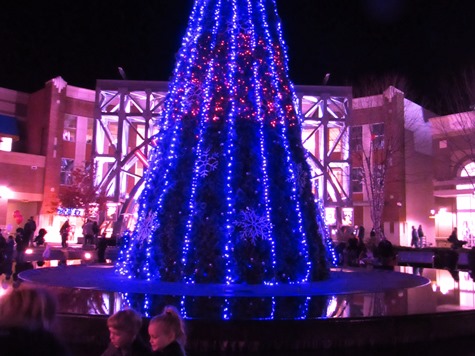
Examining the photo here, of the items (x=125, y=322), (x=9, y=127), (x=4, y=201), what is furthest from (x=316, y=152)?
(x=125, y=322)

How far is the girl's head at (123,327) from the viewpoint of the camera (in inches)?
114

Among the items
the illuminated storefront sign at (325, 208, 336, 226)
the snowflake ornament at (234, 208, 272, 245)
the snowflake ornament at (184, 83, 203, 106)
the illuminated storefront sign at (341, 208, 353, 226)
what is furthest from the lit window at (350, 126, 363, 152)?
the snowflake ornament at (234, 208, 272, 245)

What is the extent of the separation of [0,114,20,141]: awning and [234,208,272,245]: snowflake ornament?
3493 cm

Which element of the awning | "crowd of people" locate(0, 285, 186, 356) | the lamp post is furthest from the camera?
the awning

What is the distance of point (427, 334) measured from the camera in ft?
19.5

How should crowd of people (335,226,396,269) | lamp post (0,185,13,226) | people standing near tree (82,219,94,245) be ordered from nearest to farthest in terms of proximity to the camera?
crowd of people (335,226,396,269) < people standing near tree (82,219,94,245) < lamp post (0,185,13,226)

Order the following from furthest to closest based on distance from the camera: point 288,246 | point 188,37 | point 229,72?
point 188,37
point 229,72
point 288,246

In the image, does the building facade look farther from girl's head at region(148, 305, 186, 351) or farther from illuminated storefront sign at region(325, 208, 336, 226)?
girl's head at region(148, 305, 186, 351)

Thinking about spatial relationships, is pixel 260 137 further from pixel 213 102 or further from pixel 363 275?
pixel 363 275

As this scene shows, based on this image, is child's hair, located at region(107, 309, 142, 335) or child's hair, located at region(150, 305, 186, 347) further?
child's hair, located at region(150, 305, 186, 347)

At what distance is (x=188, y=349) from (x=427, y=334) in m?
2.85

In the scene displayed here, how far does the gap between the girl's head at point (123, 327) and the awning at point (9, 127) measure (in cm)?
3968

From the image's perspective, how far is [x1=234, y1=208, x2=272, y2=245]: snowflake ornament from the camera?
28.6 feet

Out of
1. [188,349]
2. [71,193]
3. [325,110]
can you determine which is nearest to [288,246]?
[188,349]
